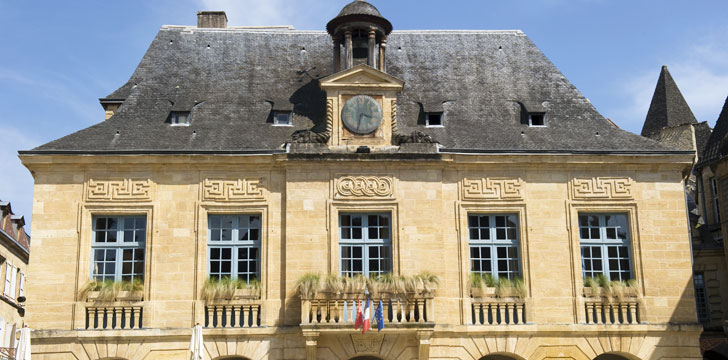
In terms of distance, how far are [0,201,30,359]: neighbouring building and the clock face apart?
1501cm

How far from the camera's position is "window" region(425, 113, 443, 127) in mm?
20562

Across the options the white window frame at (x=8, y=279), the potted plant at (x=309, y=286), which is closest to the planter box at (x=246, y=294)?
the potted plant at (x=309, y=286)

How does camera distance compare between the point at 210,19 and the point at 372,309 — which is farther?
the point at 210,19

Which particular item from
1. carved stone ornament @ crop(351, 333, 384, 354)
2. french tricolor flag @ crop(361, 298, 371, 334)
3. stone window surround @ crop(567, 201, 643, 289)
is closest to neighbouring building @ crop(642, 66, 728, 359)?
stone window surround @ crop(567, 201, 643, 289)

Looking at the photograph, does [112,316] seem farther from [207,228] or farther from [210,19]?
[210,19]

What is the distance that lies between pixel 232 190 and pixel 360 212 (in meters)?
2.75

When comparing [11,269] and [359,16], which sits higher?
[359,16]

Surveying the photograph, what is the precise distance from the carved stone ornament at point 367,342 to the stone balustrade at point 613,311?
4.43 meters

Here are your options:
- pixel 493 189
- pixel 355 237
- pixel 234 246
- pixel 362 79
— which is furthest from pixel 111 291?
pixel 493 189

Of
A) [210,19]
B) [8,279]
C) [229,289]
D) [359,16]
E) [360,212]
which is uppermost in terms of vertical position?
[210,19]

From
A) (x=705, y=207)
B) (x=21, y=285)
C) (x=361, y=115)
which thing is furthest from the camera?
(x=21, y=285)

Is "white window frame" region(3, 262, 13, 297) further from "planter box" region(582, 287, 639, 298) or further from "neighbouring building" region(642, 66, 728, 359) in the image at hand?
"neighbouring building" region(642, 66, 728, 359)

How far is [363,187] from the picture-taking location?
752 inches

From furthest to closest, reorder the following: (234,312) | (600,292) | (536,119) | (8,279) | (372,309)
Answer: (8,279), (536,119), (600,292), (234,312), (372,309)
